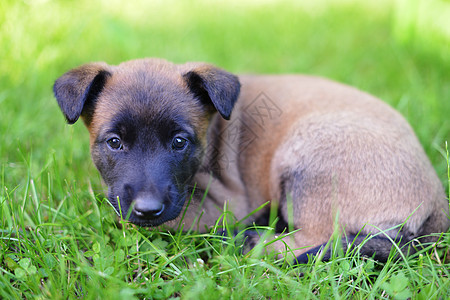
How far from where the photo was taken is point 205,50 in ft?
19.5

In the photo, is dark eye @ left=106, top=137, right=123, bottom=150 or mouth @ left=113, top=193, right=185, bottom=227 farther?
dark eye @ left=106, top=137, right=123, bottom=150

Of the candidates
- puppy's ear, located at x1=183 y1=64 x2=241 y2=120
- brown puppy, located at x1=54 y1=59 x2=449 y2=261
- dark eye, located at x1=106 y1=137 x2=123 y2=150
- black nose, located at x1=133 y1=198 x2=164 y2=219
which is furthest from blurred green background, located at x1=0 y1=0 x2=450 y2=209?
puppy's ear, located at x1=183 y1=64 x2=241 y2=120

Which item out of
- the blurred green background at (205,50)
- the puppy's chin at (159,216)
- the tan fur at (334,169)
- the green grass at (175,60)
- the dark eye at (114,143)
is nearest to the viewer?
the green grass at (175,60)

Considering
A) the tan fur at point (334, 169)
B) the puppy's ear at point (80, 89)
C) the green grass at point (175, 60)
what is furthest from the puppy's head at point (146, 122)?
the tan fur at point (334, 169)

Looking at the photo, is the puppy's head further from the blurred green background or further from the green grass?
the blurred green background

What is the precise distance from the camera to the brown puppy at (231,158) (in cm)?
251

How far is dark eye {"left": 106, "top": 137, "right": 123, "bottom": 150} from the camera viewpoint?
2.59m

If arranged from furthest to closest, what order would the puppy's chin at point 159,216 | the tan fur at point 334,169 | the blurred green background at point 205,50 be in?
the blurred green background at point 205,50
the tan fur at point 334,169
the puppy's chin at point 159,216

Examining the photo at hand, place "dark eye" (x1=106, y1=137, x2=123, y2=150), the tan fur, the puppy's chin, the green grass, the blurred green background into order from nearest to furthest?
the green grass, the puppy's chin, "dark eye" (x1=106, y1=137, x2=123, y2=150), the tan fur, the blurred green background

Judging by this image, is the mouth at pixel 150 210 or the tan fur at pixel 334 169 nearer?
the mouth at pixel 150 210

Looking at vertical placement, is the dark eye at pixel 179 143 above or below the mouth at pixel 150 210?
above

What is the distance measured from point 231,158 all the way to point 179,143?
2.60 feet

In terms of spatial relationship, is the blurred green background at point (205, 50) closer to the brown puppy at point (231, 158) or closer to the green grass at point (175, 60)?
the green grass at point (175, 60)

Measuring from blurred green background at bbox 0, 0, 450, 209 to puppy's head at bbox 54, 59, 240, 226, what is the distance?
2.14 feet
